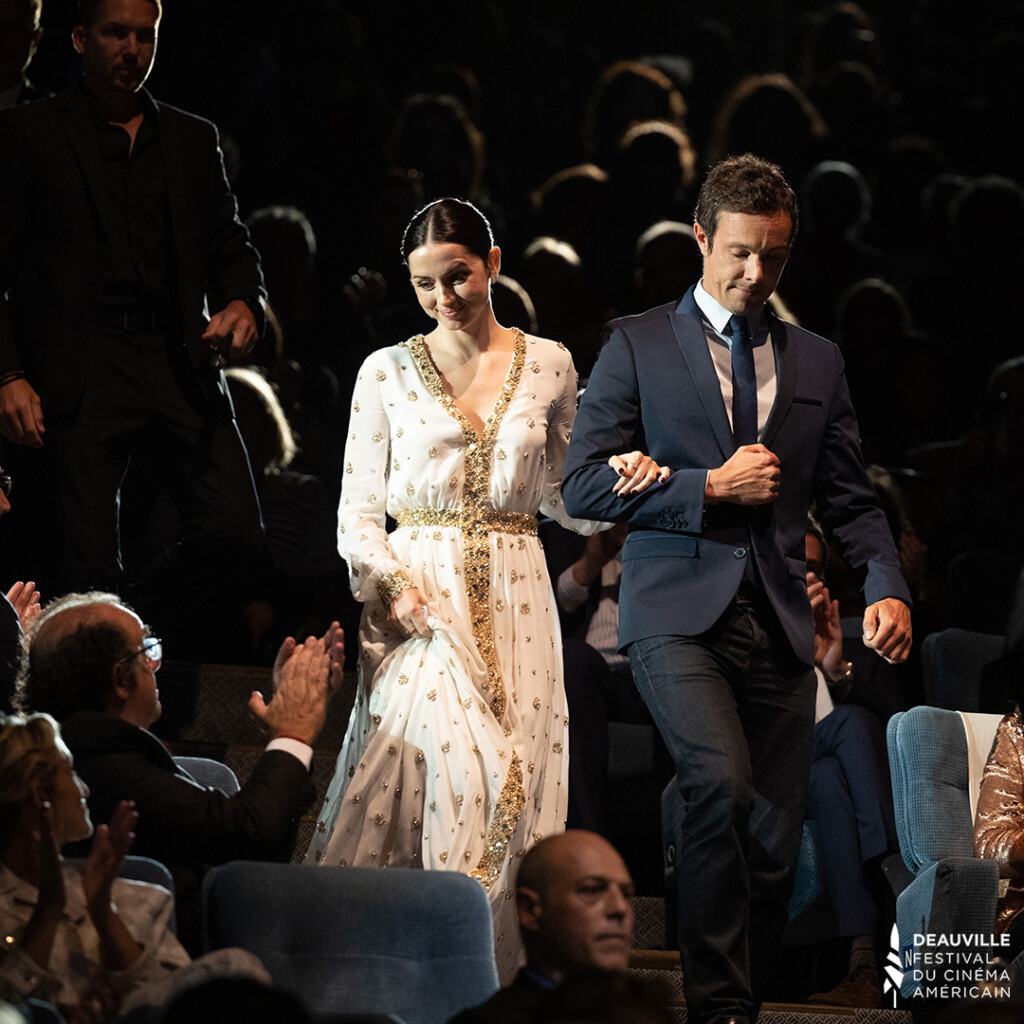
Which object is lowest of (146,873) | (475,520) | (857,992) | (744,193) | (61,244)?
(857,992)

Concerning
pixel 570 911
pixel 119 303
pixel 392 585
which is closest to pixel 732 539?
pixel 392 585

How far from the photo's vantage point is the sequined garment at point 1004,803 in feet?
11.7

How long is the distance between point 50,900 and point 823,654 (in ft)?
8.79

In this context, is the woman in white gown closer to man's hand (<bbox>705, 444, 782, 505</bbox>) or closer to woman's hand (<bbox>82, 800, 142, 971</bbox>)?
man's hand (<bbox>705, 444, 782, 505</bbox>)

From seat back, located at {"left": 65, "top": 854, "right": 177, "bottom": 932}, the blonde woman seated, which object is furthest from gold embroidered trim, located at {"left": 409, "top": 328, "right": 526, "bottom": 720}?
the blonde woman seated

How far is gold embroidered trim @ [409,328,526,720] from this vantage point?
354 cm

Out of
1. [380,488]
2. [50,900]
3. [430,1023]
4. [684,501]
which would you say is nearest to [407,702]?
[380,488]

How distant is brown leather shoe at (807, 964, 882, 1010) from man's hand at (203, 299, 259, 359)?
2.13 metres

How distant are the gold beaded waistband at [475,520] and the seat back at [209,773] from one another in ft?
2.66

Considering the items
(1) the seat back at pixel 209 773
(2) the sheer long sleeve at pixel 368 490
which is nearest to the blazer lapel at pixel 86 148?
(2) the sheer long sleeve at pixel 368 490

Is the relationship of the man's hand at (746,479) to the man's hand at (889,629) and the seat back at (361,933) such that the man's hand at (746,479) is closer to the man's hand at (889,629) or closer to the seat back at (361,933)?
the man's hand at (889,629)

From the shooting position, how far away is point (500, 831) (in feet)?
11.1

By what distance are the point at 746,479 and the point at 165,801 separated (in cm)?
124

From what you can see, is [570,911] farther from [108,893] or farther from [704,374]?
[704,374]
